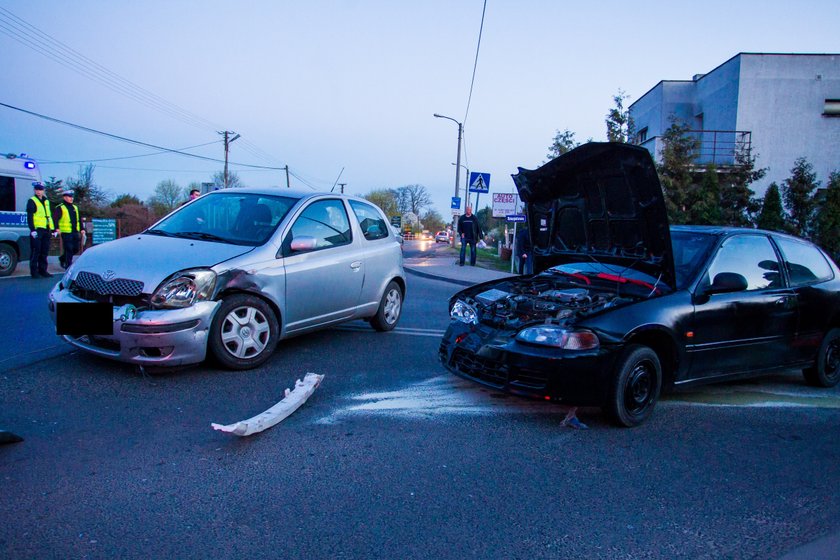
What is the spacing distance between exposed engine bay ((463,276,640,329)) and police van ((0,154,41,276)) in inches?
468

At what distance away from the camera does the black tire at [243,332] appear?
532 centimetres

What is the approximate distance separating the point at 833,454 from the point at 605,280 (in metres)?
2.05

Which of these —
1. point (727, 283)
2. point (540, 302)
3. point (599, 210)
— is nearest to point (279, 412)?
point (540, 302)

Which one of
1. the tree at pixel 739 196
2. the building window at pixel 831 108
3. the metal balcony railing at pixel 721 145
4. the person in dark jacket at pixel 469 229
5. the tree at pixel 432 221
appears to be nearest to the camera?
the tree at pixel 739 196

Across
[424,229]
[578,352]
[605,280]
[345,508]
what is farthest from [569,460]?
[424,229]

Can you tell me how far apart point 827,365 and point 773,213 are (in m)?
11.3

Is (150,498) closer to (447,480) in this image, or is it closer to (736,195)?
(447,480)

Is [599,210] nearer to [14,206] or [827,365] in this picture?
[827,365]

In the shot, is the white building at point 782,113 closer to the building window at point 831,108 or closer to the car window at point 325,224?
the building window at point 831,108

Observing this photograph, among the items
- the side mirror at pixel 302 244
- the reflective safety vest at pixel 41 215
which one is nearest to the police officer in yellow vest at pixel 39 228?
the reflective safety vest at pixel 41 215

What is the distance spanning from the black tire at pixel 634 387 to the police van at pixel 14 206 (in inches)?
521

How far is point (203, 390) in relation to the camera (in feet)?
16.4

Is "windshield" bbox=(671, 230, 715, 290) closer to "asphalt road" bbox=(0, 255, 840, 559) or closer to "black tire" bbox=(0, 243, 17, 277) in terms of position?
"asphalt road" bbox=(0, 255, 840, 559)

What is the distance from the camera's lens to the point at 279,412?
14.4ft
